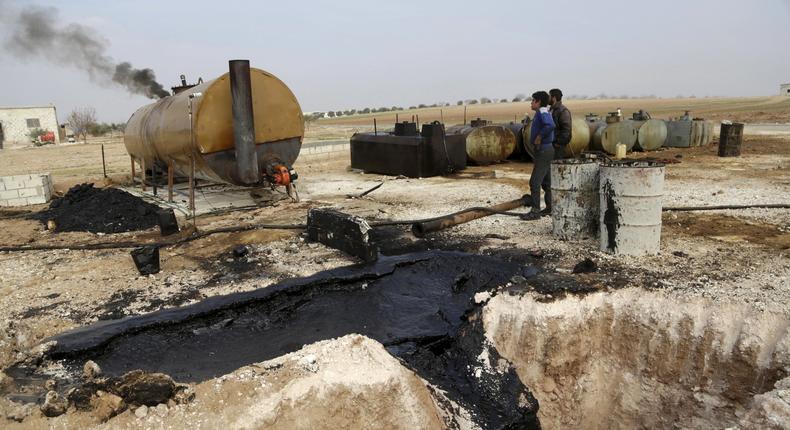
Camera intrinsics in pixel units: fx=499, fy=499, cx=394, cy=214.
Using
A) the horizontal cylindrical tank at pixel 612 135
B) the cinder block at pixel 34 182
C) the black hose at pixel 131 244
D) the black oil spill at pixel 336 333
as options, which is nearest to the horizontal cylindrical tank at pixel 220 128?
the black hose at pixel 131 244

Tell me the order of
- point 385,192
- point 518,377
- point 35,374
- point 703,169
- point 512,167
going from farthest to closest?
point 512,167
point 703,169
point 385,192
point 518,377
point 35,374

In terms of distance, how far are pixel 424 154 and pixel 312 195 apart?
2.92 meters

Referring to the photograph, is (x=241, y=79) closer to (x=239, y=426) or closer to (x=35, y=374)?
(x=35, y=374)

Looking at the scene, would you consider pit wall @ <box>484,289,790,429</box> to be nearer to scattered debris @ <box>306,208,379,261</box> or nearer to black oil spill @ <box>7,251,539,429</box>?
black oil spill @ <box>7,251,539,429</box>

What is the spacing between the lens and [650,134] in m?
15.4

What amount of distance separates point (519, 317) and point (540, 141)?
3307mm

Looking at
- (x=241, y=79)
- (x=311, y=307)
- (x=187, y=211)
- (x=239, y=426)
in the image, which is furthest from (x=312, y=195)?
(x=239, y=426)

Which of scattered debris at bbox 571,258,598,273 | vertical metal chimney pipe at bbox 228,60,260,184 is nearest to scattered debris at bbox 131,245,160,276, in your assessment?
vertical metal chimney pipe at bbox 228,60,260,184

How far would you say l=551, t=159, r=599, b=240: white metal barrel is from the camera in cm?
558

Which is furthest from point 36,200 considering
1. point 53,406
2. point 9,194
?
point 53,406

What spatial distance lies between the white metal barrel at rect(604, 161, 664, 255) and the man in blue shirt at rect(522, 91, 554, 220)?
1.57 m

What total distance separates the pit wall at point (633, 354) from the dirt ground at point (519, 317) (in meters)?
0.01

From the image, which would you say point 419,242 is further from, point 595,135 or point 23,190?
point 595,135

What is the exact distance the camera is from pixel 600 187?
5297 millimetres
